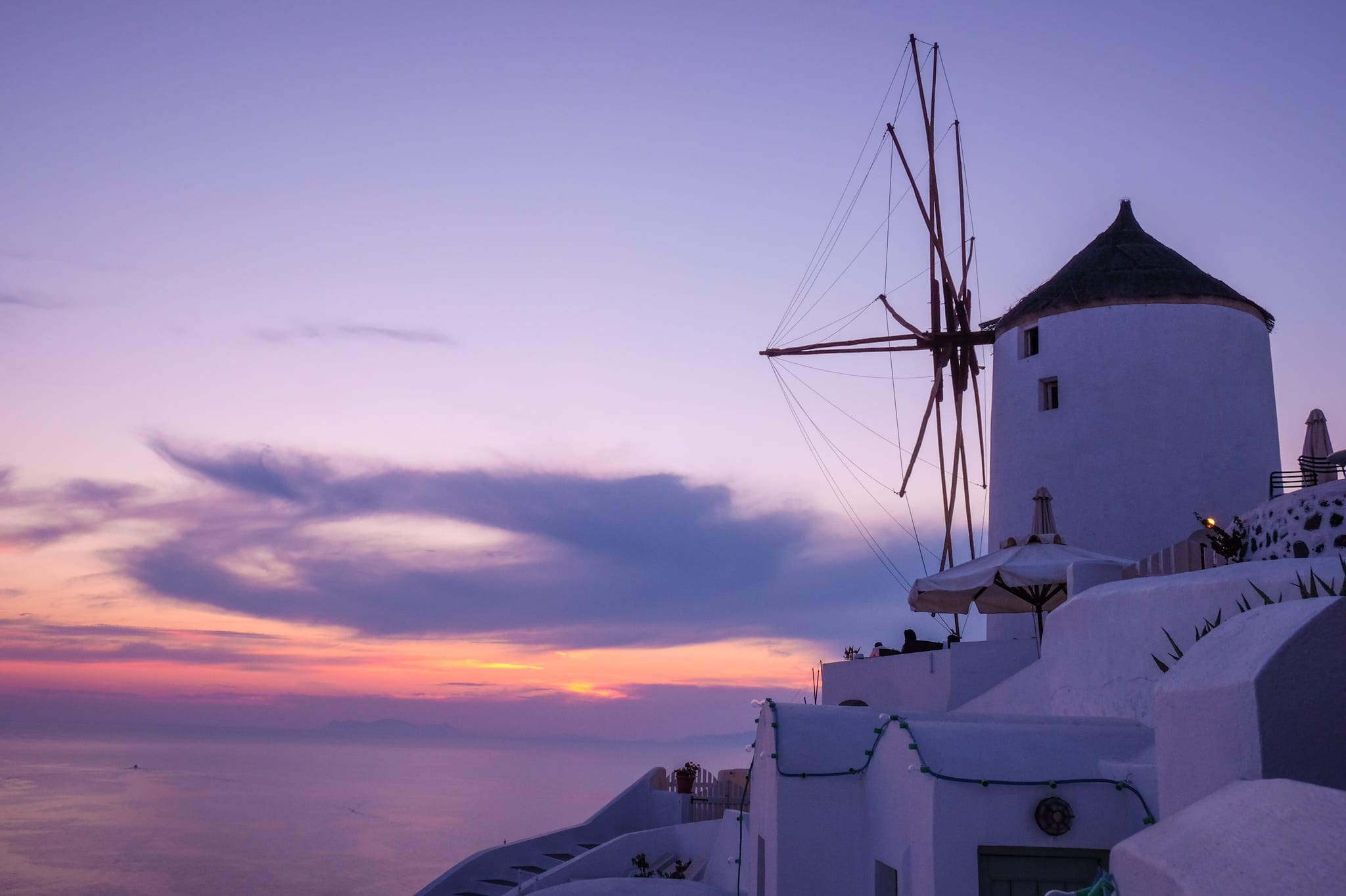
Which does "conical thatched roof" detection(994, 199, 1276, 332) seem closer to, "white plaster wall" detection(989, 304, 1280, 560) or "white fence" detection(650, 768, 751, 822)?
"white plaster wall" detection(989, 304, 1280, 560)

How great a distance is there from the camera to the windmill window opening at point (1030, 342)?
24734 mm

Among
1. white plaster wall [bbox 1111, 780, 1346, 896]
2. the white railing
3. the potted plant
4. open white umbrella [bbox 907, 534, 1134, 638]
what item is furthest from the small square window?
white plaster wall [bbox 1111, 780, 1346, 896]

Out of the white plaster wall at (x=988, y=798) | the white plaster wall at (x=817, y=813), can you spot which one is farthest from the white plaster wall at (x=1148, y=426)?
the white plaster wall at (x=988, y=798)

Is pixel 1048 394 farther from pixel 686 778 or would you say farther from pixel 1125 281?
pixel 686 778

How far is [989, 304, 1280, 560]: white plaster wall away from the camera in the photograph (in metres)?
22.3

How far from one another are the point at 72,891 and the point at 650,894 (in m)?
69.7

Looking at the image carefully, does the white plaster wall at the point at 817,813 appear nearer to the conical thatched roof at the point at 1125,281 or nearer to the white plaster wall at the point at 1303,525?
the white plaster wall at the point at 1303,525

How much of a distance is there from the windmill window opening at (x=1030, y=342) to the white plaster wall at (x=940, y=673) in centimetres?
767

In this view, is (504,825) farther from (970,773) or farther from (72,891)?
(970,773)

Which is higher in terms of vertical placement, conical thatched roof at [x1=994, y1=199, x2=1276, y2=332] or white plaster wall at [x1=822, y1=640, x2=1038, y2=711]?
conical thatched roof at [x1=994, y1=199, x2=1276, y2=332]

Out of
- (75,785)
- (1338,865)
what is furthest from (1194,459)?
(75,785)

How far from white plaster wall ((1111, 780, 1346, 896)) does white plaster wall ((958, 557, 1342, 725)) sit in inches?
201

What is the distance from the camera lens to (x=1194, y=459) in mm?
22359

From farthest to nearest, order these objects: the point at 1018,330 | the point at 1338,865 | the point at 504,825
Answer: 1. the point at 504,825
2. the point at 1018,330
3. the point at 1338,865
